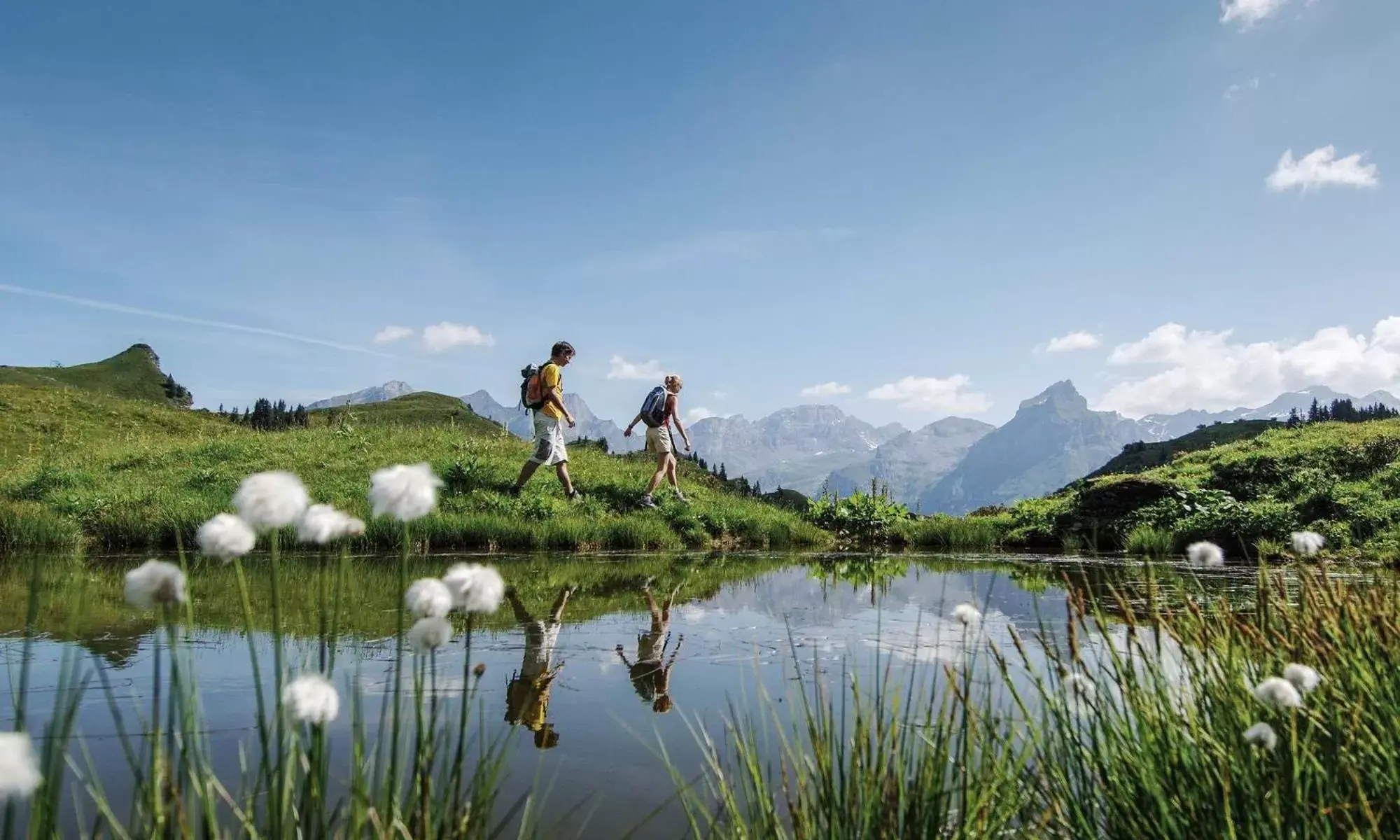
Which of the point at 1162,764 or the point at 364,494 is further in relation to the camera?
the point at 364,494

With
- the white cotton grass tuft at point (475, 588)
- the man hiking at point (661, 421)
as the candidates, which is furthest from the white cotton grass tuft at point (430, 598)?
the man hiking at point (661, 421)

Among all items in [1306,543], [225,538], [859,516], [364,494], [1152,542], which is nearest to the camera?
[225,538]

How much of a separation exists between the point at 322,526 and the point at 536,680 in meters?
3.74

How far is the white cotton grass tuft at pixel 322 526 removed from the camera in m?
1.92

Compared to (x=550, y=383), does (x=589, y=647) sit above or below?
below

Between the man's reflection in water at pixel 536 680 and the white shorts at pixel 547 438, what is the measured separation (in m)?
8.28

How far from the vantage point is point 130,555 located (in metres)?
13.4

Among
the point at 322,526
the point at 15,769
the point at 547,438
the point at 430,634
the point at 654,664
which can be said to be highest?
the point at 547,438

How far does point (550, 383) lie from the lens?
16281mm

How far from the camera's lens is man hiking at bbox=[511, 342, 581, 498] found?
52.9 ft

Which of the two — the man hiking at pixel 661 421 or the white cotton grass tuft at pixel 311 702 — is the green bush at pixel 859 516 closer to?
the man hiking at pixel 661 421

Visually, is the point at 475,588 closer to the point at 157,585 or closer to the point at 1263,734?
the point at 157,585

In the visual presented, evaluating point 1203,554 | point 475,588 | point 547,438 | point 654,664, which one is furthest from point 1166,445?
point 475,588

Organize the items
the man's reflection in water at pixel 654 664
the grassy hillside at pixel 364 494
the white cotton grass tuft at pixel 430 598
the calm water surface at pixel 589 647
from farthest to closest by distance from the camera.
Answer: the grassy hillside at pixel 364 494 < the man's reflection in water at pixel 654 664 < the calm water surface at pixel 589 647 < the white cotton grass tuft at pixel 430 598
